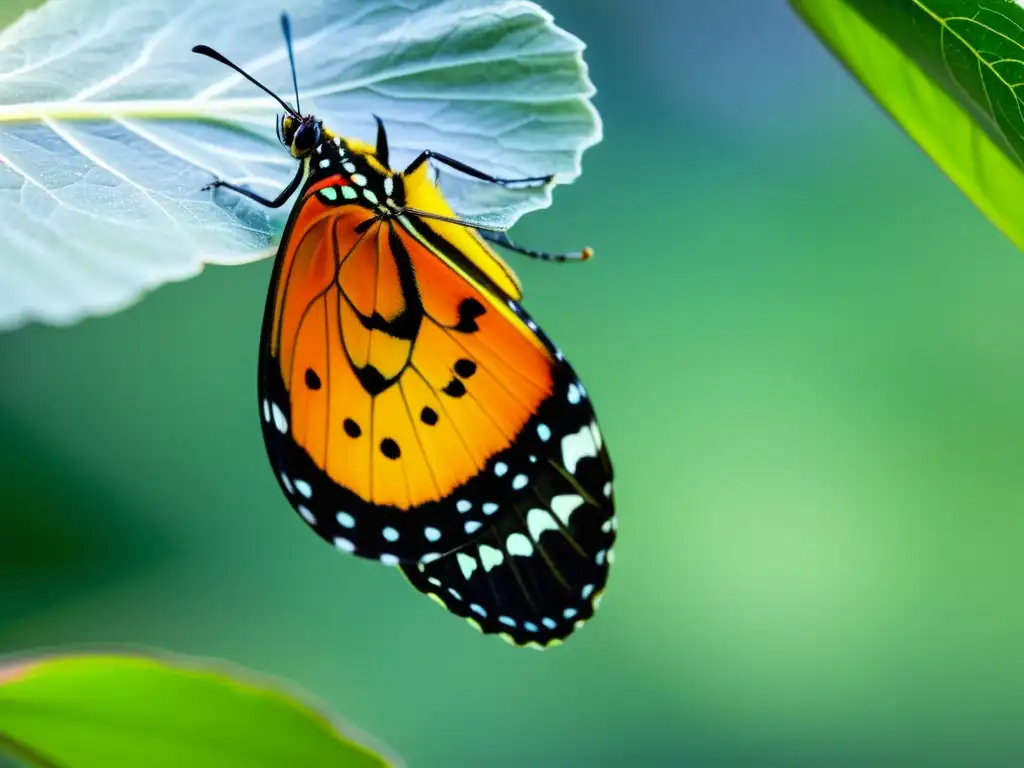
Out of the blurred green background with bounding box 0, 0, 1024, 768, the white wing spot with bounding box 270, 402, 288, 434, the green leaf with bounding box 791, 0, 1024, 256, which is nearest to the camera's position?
the green leaf with bounding box 791, 0, 1024, 256

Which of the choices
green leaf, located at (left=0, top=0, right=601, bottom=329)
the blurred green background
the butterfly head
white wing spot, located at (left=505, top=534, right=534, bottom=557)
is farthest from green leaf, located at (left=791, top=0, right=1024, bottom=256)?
the blurred green background

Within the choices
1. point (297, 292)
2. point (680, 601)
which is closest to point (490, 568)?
point (297, 292)

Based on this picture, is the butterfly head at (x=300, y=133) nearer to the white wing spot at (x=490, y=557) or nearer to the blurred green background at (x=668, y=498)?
the white wing spot at (x=490, y=557)

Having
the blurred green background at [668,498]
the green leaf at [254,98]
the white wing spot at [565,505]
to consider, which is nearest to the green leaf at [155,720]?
the green leaf at [254,98]

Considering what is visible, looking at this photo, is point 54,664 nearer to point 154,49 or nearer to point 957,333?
point 154,49

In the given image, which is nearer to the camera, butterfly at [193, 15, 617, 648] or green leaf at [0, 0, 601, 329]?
green leaf at [0, 0, 601, 329]

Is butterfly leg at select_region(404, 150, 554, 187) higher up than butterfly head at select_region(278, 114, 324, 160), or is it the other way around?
butterfly head at select_region(278, 114, 324, 160)

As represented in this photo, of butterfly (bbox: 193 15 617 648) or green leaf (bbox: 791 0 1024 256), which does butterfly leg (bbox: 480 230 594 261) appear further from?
green leaf (bbox: 791 0 1024 256)
